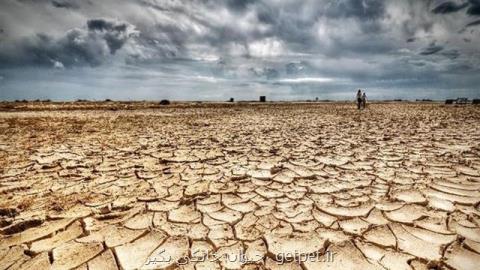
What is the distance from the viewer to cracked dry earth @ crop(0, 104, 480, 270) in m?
1.84

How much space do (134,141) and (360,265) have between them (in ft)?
17.1

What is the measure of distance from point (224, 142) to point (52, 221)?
373 cm

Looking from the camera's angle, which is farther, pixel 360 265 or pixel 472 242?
pixel 472 242

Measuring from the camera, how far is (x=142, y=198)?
278 centimetres

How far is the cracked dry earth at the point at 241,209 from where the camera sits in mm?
1840

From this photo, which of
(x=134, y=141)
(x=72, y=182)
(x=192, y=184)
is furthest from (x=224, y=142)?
(x=72, y=182)

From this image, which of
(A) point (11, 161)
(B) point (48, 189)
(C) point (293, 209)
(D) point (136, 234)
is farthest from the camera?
(A) point (11, 161)

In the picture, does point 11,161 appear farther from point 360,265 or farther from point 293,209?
point 360,265

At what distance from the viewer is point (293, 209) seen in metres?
2.51

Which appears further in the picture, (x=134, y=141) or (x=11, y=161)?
(x=134, y=141)

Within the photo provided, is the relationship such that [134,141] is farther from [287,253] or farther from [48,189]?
[287,253]

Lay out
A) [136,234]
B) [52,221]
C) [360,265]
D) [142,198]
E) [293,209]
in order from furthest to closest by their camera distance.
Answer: [142,198] < [293,209] < [52,221] < [136,234] < [360,265]

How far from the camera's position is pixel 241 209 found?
2.54 meters

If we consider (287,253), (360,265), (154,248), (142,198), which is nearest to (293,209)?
(287,253)
